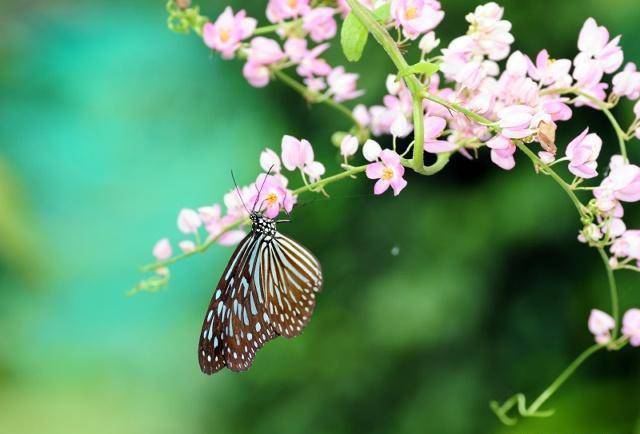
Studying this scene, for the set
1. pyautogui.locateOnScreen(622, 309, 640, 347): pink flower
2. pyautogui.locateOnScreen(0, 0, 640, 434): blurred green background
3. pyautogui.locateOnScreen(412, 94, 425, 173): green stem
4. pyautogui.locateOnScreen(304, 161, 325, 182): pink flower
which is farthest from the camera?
pyautogui.locateOnScreen(0, 0, 640, 434): blurred green background

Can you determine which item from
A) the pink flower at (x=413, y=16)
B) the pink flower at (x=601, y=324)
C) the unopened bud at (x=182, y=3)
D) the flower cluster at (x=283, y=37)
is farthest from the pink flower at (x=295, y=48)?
the pink flower at (x=601, y=324)

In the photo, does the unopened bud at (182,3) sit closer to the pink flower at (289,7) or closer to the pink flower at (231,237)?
the pink flower at (289,7)

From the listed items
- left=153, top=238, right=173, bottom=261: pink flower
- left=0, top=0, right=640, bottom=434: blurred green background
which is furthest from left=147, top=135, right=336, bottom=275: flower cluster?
left=0, top=0, right=640, bottom=434: blurred green background

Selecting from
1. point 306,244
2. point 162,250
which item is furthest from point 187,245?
point 306,244

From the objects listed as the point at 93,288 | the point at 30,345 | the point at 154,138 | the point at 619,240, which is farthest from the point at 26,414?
the point at 619,240

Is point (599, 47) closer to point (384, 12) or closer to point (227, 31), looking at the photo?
point (384, 12)

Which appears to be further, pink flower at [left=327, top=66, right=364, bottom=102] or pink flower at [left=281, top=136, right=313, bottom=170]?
pink flower at [left=327, top=66, right=364, bottom=102]

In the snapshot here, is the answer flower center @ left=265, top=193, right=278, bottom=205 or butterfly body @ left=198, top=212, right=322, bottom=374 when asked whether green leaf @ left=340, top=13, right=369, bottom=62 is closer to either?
flower center @ left=265, top=193, right=278, bottom=205
